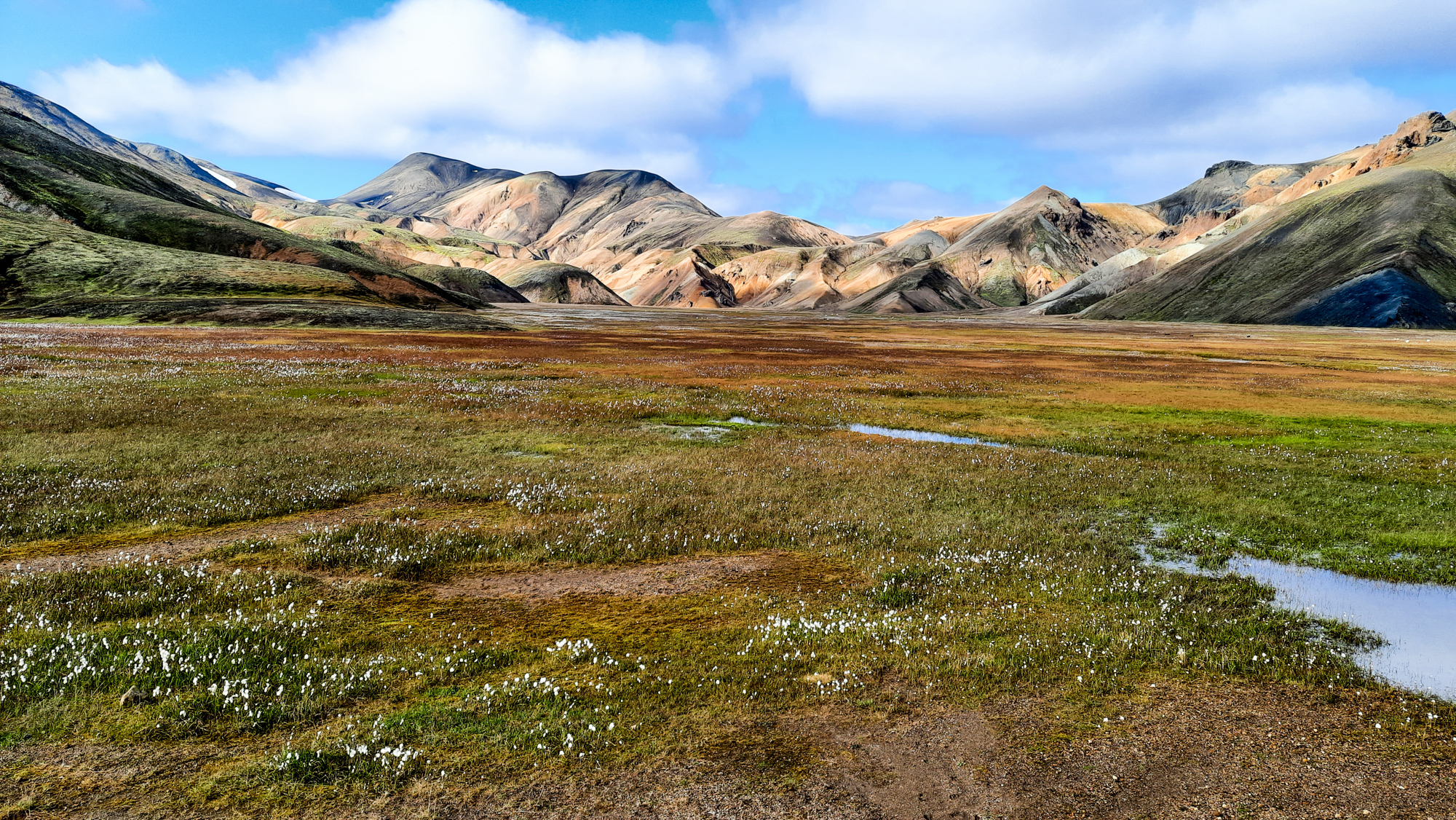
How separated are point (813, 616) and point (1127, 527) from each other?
10.6 metres

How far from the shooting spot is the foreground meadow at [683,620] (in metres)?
7.96

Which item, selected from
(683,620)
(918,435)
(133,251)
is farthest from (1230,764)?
(133,251)

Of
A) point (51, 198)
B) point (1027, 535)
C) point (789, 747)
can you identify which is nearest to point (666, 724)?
point (789, 747)

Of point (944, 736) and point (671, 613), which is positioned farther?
point (671, 613)

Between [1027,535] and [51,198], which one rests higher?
[51,198]

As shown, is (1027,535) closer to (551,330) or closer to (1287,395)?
(1287,395)

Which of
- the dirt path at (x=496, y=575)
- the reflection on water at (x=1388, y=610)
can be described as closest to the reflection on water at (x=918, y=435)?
the reflection on water at (x=1388, y=610)

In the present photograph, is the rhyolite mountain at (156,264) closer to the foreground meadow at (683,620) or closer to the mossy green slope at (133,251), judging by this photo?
the mossy green slope at (133,251)

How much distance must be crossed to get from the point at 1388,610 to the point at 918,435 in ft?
65.3

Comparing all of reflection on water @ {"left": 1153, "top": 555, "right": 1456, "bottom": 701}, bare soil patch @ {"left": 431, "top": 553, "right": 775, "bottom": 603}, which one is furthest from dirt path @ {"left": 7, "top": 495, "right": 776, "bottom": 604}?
reflection on water @ {"left": 1153, "top": 555, "right": 1456, "bottom": 701}

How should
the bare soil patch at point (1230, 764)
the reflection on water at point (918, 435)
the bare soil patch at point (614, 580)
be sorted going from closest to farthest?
the bare soil patch at point (1230, 764) < the bare soil patch at point (614, 580) < the reflection on water at point (918, 435)

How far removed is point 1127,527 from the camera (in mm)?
18438

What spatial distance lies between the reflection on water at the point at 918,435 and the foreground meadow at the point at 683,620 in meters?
0.99

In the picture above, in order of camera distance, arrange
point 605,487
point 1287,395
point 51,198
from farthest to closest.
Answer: point 51,198 → point 1287,395 → point 605,487
